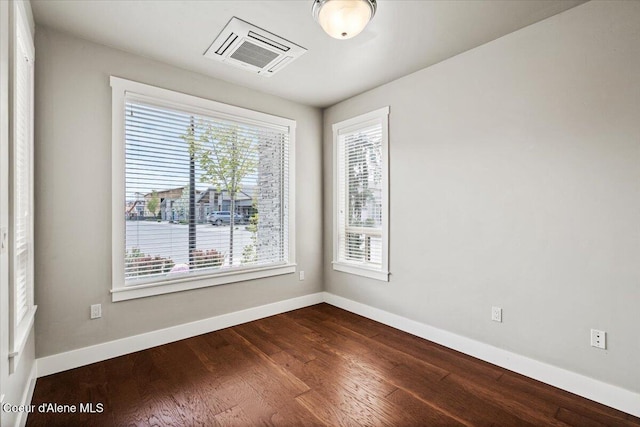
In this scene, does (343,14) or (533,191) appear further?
(533,191)

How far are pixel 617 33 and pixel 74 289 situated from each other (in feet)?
13.9

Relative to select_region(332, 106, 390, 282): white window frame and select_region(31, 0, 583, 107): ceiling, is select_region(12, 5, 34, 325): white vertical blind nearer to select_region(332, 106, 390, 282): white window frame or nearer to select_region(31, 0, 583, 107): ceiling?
select_region(31, 0, 583, 107): ceiling

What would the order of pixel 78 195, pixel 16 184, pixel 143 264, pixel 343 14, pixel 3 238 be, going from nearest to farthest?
pixel 3 238
pixel 16 184
pixel 343 14
pixel 78 195
pixel 143 264

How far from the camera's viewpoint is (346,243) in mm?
3967

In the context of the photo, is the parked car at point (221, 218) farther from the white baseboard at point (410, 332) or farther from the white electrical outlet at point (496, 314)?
the white electrical outlet at point (496, 314)

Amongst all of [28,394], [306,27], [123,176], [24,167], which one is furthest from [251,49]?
[28,394]

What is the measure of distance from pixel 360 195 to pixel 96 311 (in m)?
2.84

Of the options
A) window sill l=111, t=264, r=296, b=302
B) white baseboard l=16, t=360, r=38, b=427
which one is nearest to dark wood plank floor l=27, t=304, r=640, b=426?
white baseboard l=16, t=360, r=38, b=427

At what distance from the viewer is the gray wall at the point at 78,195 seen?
2.32 meters

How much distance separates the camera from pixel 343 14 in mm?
1886

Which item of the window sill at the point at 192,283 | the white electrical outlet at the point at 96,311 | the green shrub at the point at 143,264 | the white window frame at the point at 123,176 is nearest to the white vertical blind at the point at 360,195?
the window sill at the point at 192,283

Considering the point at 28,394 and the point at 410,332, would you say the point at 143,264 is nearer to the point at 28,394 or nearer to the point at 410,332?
the point at 28,394

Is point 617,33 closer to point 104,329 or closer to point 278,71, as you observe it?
point 278,71

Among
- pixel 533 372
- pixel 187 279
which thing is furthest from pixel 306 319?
pixel 533 372
